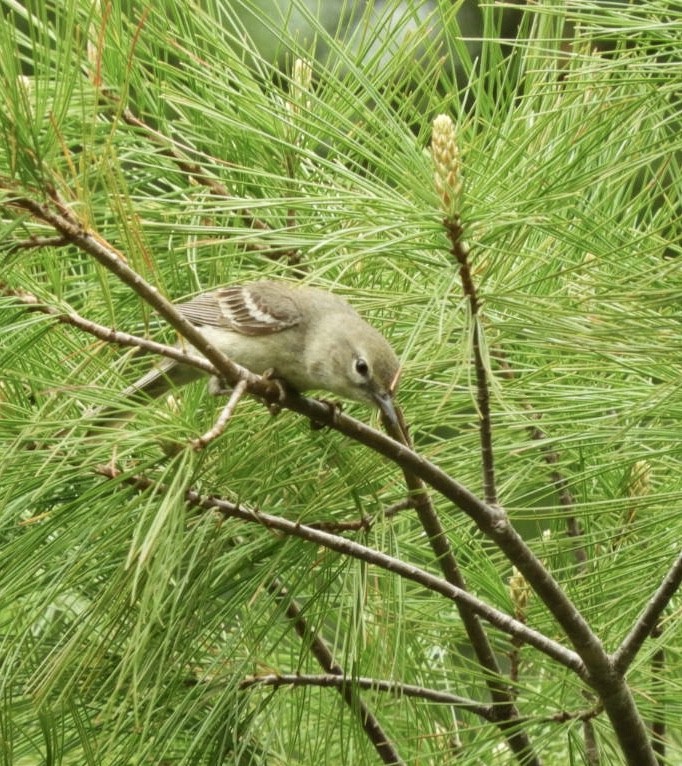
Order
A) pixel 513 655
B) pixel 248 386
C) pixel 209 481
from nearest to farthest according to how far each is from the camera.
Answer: pixel 248 386
pixel 209 481
pixel 513 655

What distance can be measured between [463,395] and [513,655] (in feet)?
1.67

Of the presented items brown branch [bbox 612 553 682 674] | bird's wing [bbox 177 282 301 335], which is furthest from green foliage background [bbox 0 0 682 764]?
bird's wing [bbox 177 282 301 335]

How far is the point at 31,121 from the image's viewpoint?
4.43 ft

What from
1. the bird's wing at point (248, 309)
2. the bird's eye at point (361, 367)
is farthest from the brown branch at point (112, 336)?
the bird's wing at point (248, 309)

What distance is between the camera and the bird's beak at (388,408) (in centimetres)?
197

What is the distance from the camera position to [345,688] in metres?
1.99

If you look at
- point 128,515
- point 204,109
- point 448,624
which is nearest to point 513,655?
point 448,624

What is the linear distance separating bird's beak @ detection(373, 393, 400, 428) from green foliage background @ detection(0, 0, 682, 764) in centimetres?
7

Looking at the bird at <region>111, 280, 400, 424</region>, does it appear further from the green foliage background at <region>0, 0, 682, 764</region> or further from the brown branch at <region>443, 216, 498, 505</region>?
the brown branch at <region>443, 216, 498, 505</region>

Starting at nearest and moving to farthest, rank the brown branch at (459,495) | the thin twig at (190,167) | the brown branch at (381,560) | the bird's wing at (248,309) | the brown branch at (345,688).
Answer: the brown branch at (459,495)
the brown branch at (381,560)
the brown branch at (345,688)
the thin twig at (190,167)
the bird's wing at (248,309)

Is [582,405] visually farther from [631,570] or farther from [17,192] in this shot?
[17,192]

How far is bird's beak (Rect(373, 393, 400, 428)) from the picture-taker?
1.97m

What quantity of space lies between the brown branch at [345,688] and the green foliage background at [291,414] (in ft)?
0.12

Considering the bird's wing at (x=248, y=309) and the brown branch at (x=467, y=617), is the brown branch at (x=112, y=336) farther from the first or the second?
the bird's wing at (x=248, y=309)
